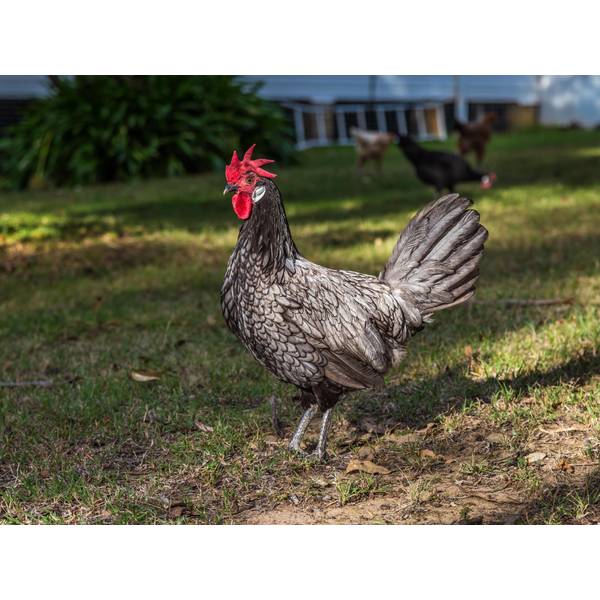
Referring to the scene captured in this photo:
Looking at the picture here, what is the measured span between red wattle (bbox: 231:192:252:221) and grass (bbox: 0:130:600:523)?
A: 125cm

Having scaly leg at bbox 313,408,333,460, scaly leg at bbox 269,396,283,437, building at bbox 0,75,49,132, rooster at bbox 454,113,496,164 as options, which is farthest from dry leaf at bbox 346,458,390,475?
building at bbox 0,75,49,132

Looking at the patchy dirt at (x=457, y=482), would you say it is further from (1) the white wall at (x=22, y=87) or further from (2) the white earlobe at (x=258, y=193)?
(1) the white wall at (x=22, y=87)

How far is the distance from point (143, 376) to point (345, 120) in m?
21.6

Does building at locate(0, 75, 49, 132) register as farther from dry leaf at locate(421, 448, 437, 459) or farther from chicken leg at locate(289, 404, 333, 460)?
dry leaf at locate(421, 448, 437, 459)

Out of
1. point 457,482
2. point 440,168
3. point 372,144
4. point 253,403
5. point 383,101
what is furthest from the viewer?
point 383,101

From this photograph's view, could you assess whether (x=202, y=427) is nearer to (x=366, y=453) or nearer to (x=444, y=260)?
(x=366, y=453)

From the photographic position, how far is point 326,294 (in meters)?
3.73

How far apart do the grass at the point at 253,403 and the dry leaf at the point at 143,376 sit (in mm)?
41

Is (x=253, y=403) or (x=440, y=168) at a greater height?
(x=440, y=168)

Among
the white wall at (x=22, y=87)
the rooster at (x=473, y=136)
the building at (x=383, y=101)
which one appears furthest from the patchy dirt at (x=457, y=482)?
the building at (x=383, y=101)

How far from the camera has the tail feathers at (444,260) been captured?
397cm

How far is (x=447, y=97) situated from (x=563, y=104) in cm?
519

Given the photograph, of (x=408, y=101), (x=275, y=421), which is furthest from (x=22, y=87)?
(x=275, y=421)

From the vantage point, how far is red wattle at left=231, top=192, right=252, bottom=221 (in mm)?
3518
